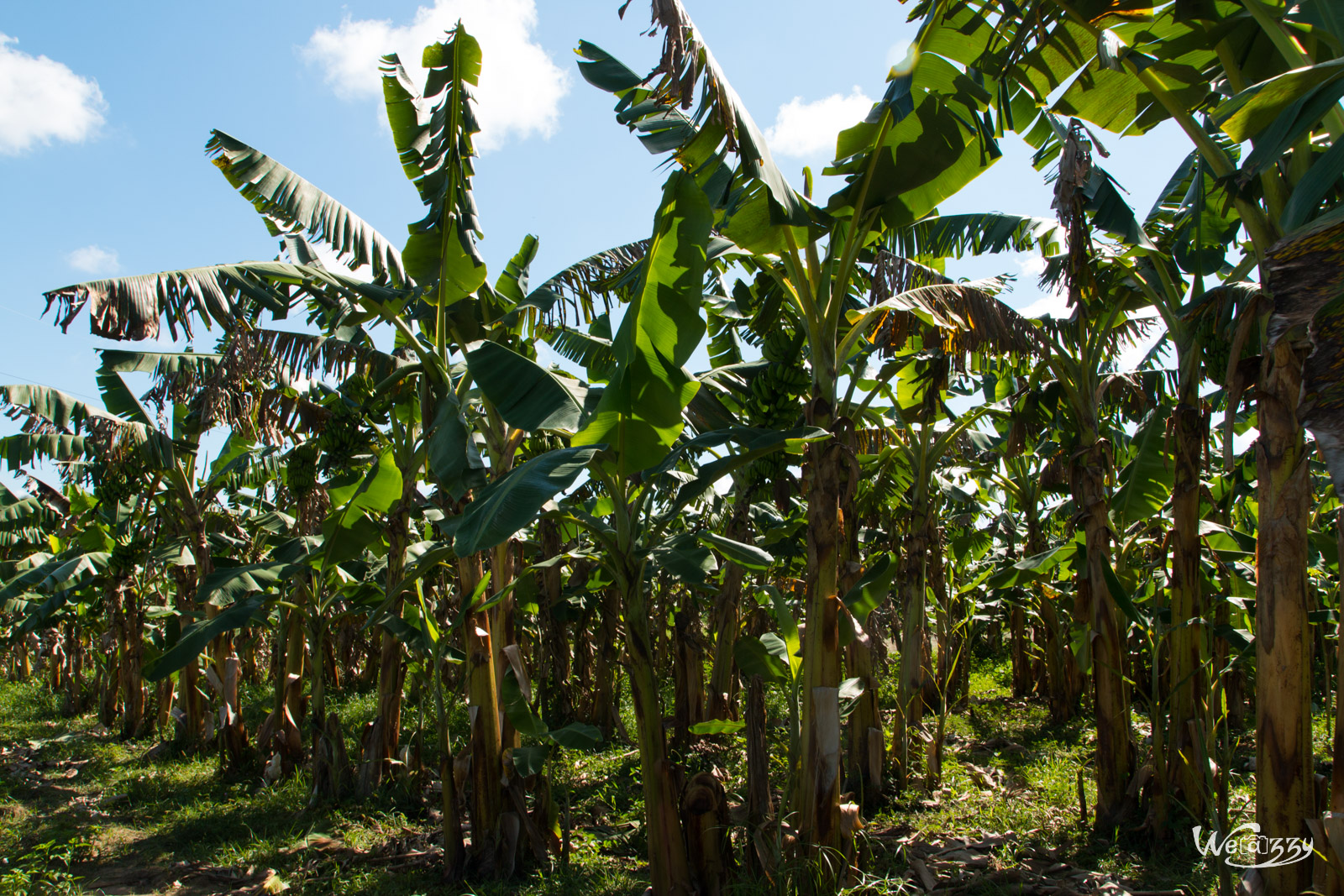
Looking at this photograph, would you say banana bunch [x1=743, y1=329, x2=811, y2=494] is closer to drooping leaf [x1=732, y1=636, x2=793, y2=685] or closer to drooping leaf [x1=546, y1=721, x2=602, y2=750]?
drooping leaf [x1=732, y1=636, x2=793, y2=685]

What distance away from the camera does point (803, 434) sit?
336 cm

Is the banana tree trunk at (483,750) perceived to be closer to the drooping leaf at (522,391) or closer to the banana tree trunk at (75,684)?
the drooping leaf at (522,391)

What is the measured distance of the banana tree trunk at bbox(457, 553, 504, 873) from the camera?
4695 mm

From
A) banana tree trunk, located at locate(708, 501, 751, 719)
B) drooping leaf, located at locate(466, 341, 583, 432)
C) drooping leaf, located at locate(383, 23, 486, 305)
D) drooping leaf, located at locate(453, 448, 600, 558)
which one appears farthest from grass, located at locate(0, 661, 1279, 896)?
drooping leaf, located at locate(383, 23, 486, 305)

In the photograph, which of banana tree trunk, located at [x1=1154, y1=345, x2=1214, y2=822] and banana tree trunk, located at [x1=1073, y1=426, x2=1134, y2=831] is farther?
banana tree trunk, located at [x1=1073, y1=426, x2=1134, y2=831]

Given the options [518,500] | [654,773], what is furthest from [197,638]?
[518,500]

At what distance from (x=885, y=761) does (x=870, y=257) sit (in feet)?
13.3

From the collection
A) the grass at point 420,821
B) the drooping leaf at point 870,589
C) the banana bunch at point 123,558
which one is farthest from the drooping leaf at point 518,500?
the banana bunch at point 123,558

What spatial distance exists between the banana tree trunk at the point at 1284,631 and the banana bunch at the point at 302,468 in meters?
6.44

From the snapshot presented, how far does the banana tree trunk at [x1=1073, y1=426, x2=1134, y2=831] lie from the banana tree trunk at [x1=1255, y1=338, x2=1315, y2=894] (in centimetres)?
186

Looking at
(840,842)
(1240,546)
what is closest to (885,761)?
(840,842)

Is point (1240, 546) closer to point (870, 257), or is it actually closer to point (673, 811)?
point (870, 257)

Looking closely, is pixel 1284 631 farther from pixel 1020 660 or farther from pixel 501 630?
pixel 1020 660

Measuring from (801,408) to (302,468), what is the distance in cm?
457
